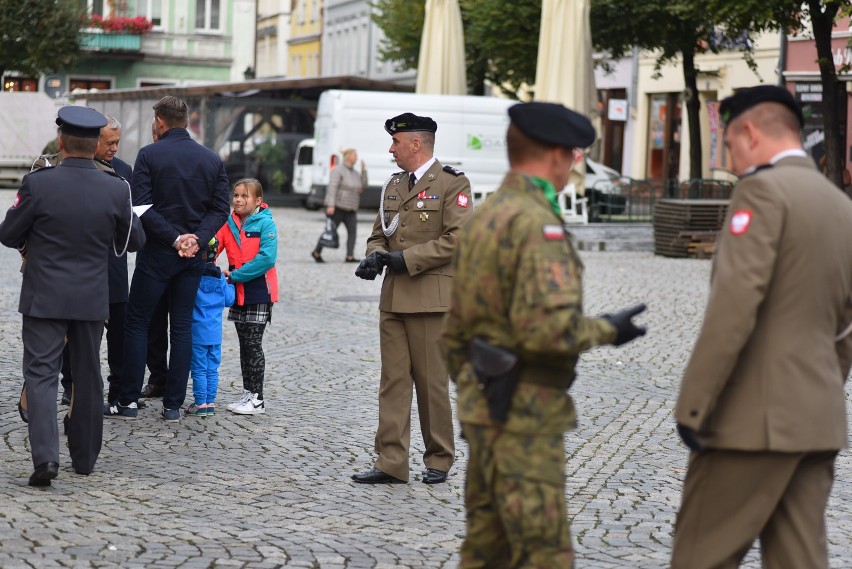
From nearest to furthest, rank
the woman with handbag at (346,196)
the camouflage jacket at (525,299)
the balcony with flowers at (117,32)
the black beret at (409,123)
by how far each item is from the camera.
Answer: the camouflage jacket at (525,299), the black beret at (409,123), the woman with handbag at (346,196), the balcony with flowers at (117,32)

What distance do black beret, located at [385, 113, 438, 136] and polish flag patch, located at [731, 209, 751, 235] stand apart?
124 inches

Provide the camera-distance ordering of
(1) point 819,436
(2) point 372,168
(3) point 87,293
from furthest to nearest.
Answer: (2) point 372,168 → (3) point 87,293 → (1) point 819,436

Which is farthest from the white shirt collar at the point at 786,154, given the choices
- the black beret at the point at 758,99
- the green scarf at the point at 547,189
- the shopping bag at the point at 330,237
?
the shopping bag at the point at 330,237

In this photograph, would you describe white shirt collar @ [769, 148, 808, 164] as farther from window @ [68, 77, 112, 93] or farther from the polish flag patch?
window @ [68, 77, 112, 93]

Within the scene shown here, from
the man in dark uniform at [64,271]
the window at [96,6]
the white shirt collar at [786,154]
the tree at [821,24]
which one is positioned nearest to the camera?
the white shirt collar at [786,154]

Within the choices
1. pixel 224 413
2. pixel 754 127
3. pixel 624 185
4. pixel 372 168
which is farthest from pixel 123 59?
pixel 754 127

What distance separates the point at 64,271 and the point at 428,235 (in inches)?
69.9

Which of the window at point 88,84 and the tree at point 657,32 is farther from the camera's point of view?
the window at point 88,84

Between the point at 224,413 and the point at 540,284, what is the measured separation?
19.0 feet

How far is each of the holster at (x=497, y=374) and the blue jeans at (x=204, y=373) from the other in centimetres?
548

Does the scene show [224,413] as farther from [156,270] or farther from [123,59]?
[123,59]

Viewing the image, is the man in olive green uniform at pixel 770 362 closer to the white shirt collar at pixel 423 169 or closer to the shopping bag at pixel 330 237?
the white shirt collar at pixel 423 169

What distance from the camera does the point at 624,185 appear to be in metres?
28.6

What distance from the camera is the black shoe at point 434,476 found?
7562 mm
